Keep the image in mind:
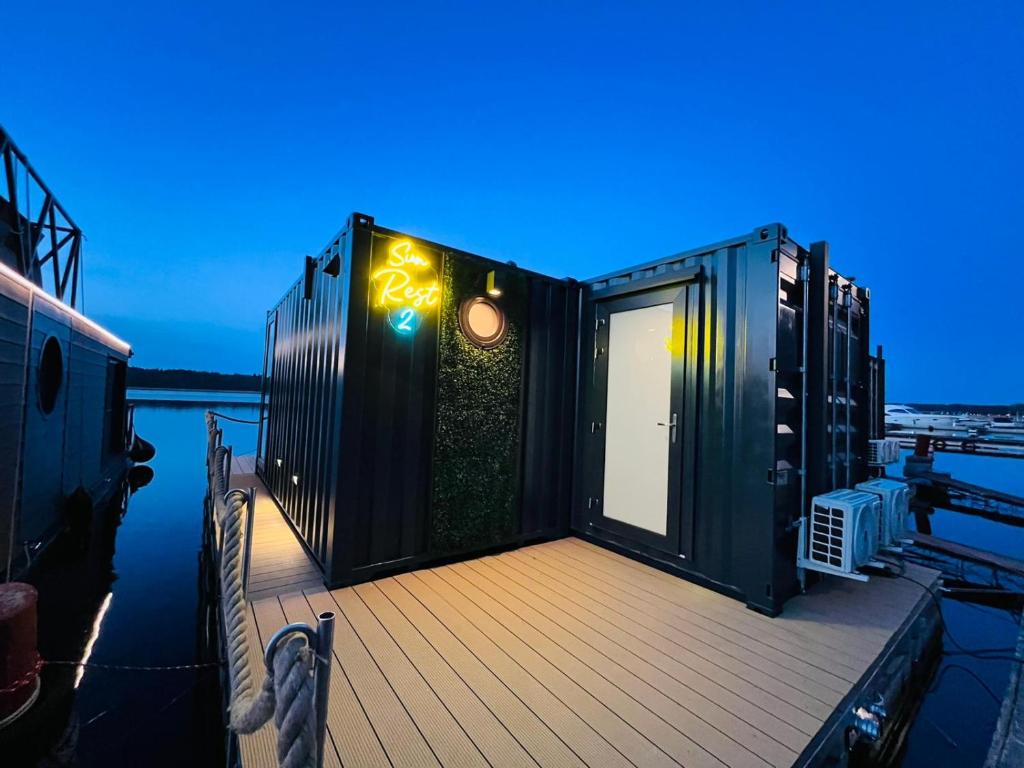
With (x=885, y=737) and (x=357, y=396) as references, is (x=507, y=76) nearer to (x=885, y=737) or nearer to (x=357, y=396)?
(x=357, y=396)

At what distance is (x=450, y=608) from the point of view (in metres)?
2.76

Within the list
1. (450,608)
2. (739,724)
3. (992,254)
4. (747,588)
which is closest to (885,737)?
(747,588)

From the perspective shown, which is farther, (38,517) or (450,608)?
(38,517)

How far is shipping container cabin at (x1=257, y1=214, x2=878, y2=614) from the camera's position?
3008 mm

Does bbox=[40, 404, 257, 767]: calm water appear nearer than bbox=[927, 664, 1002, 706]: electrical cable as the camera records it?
Yes

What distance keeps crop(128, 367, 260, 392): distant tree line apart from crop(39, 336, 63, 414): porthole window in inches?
1358

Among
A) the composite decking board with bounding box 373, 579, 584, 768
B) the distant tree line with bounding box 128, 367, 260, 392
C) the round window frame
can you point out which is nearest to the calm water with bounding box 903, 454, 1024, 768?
the composite decking board with bounding box 373, 579, 584, 768

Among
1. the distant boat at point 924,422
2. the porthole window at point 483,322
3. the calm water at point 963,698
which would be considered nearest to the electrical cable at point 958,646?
the calm water at point 963,698

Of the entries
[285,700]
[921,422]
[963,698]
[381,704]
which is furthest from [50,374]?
[921,422]

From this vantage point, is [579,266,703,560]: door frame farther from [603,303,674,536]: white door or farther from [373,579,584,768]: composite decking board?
[373,579,584,768]: composite decking board

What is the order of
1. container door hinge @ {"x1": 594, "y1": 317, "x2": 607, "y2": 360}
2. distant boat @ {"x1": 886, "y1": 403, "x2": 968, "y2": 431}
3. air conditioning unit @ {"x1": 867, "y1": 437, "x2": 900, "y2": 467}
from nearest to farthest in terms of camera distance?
container door hinge @ {"x1": 594, "y1": 317, "x2": 607, "y2": 360} < air conditioning unit @ {"x1": 867, "y1": 437, "x2": 900, "y2": 467} < distant boat @ {"x1": 886, "y1": 403, "x2": 968, "y2": 431}

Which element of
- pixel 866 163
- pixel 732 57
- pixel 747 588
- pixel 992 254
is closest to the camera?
pixel 747 588

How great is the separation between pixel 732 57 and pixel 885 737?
34.8 meters

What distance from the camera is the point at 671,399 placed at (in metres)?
3.47
